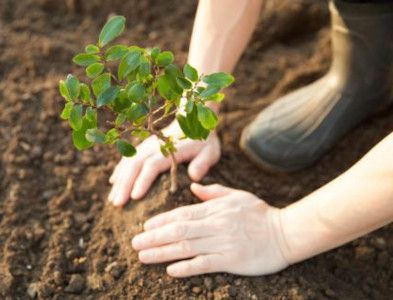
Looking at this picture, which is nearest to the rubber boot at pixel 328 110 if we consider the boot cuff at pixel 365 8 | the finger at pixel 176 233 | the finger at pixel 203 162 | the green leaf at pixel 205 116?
the boot cuff at pixel 365 8

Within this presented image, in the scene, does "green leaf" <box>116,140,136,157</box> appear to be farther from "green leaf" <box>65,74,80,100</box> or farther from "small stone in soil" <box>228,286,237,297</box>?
"small stone in soil" <box>228,286,237,297</box>

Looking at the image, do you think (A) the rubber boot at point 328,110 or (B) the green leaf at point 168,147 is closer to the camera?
(B) the green leaf at point 168,147

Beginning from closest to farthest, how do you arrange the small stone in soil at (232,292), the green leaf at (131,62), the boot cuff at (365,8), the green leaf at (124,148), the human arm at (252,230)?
the green leaf at (131,62) → the green leaf at (124,148) → the human arm at (252,230) → the small stone in soil at (232,292) → the boot cuff at (365,8)

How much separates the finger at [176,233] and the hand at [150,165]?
0.15 m

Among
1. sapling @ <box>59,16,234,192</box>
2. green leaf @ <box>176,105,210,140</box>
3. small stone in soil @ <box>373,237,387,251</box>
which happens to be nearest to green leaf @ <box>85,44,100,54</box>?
sapling @ <box>59,16,234,192</box>

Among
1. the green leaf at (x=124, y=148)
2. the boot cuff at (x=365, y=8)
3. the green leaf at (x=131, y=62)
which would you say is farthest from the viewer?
the boot cuff at (x=365, y=8)

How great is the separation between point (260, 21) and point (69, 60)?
0.71 m

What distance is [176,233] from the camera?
1642mm

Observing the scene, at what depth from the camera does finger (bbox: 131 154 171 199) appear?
5.84 feet

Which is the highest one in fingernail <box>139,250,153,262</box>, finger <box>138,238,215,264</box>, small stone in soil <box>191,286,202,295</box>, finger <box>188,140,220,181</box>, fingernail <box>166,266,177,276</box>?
finger <box>188,140,220,181</box>

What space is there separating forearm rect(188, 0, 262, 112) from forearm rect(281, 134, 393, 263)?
481mm

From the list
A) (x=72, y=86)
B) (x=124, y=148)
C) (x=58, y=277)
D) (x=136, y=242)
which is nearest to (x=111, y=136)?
(x=124, y=148)

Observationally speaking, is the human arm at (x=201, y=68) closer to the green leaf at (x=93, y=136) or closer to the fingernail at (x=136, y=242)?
the fingernail at (x=136, y=242)

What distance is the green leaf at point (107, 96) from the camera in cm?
133
